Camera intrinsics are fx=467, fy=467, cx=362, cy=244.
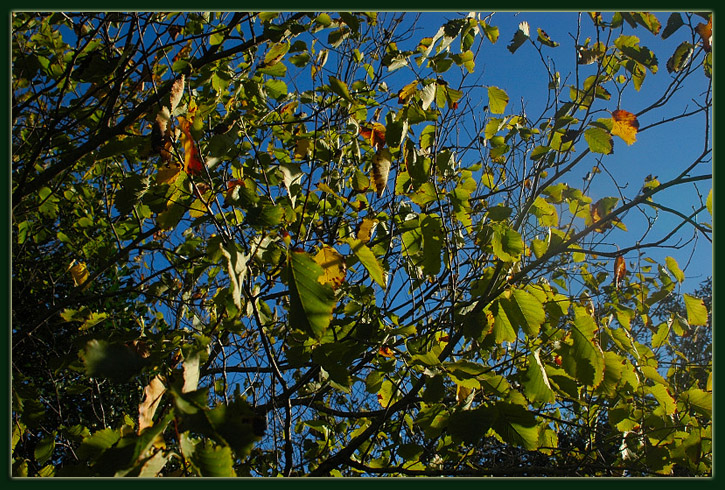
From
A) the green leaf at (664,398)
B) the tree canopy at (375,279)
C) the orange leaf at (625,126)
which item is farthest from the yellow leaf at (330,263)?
the green leaf at (664,398)

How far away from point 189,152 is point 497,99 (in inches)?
40.7

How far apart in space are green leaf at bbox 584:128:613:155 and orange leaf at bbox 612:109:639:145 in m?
0.06

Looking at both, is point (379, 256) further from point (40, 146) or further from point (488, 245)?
point (40, 146)

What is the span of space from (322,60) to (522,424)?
5.99ft

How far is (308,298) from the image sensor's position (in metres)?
0.99

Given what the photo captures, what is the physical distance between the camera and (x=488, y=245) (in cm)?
153

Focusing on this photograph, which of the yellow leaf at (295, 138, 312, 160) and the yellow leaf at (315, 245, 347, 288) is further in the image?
the yellow leaf at (295, 138, 312, 160)

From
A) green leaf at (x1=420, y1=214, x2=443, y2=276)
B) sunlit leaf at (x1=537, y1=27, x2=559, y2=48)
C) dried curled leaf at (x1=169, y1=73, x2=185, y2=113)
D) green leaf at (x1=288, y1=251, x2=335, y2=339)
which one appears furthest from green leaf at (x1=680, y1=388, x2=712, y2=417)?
dried curled leaf at (x1=169, y1=73, x2=185, y2=113)

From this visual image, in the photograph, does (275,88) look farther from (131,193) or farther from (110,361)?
(110,361)

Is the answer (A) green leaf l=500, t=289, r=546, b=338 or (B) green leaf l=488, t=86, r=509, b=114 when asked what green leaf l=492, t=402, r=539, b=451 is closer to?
(A) green leaf l=500, t=289, r=546, b=338

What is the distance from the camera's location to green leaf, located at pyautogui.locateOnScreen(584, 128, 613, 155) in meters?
1.40

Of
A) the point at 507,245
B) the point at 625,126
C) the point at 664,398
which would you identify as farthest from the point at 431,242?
the point at 664,398

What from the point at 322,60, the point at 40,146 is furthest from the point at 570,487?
the point at 40,146

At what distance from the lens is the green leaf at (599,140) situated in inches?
55.3
